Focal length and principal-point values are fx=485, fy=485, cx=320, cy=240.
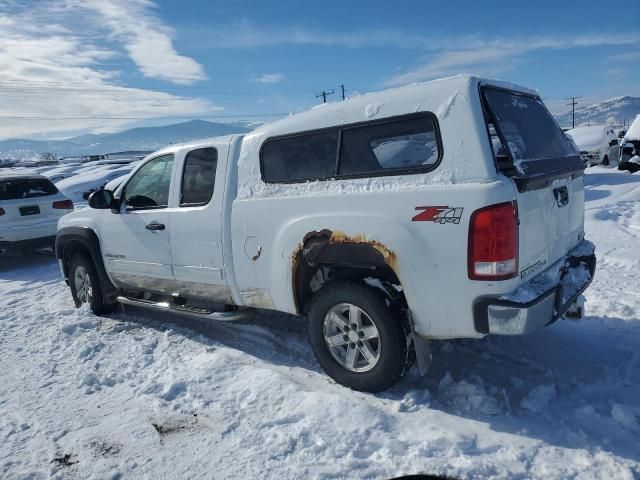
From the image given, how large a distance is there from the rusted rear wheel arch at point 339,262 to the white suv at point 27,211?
706 centimetres

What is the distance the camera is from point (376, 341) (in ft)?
11.2

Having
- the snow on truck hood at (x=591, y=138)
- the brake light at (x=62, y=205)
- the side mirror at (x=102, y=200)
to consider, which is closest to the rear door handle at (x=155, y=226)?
the side mirror at (x=102, y=200)

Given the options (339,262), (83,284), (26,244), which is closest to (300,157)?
(339,262)

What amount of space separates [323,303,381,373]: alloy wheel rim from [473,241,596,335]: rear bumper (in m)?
0.76

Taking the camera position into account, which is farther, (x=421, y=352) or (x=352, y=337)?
(x=352, y=337)

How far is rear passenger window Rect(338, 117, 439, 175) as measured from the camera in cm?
310

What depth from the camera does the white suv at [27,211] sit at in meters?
8.53

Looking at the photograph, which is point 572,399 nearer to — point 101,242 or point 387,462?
point 387,462

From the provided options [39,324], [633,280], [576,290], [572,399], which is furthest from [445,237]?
[39,324]

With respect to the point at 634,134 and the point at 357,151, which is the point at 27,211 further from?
the point at 634,134

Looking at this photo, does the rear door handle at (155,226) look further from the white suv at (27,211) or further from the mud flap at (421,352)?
the white suv at (27,211)

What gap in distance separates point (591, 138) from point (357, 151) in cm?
2116

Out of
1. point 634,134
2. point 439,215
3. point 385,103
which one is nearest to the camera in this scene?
point 439,215

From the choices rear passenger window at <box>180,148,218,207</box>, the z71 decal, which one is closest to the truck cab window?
rear passenger window at <box>180,148,218,207</box>
